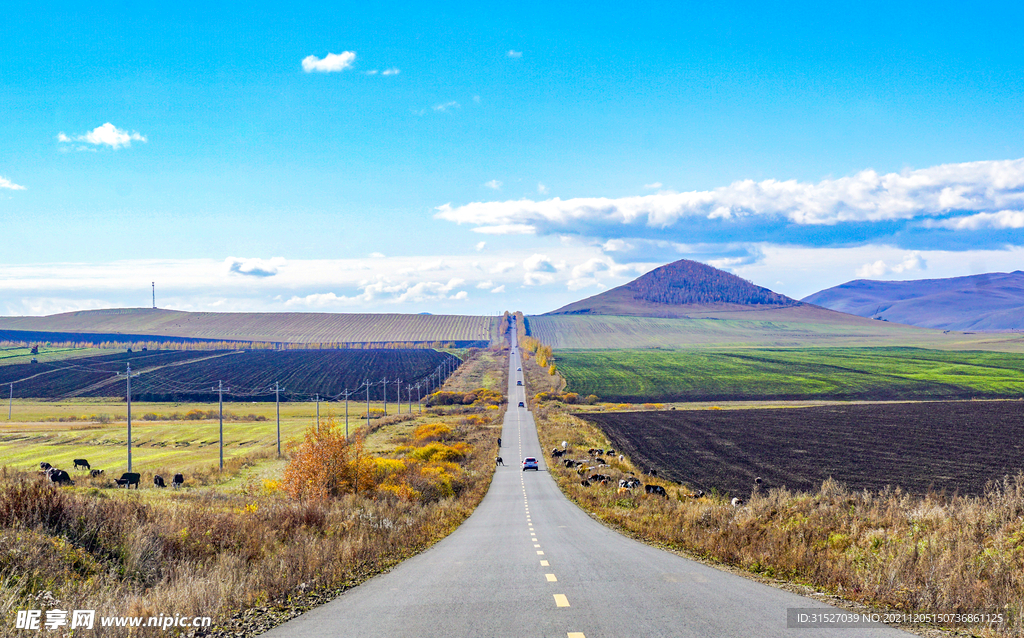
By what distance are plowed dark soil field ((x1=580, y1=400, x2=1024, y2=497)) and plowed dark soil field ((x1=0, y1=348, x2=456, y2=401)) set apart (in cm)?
6488

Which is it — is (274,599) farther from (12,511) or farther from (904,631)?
(904,631)

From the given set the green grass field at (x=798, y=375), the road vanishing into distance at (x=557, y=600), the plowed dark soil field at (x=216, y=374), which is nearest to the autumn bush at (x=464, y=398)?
the plowed dark soil field at (x=216, y=374)

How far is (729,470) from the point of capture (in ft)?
153

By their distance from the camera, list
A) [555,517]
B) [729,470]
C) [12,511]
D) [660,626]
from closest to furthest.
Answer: [660,626], [12,511], [555,517], [729,470]

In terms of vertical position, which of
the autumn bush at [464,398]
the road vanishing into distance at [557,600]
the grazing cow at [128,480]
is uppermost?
the road vanishing into distance at [557,600]

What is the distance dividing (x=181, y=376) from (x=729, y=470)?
406 feet

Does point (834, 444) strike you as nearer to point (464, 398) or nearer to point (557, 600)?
point (557, 600)

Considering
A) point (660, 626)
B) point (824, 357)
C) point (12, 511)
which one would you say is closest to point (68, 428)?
point (12, 511)

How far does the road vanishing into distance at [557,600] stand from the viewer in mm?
8977

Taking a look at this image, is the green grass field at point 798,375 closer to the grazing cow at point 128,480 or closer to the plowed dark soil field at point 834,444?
the plowed dark soil field at point 834,444

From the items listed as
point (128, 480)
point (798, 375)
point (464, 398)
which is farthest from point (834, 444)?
point (798, 375)

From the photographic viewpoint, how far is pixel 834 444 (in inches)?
2293

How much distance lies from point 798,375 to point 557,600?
5295 inches

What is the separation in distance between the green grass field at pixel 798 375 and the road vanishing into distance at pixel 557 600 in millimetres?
101253
